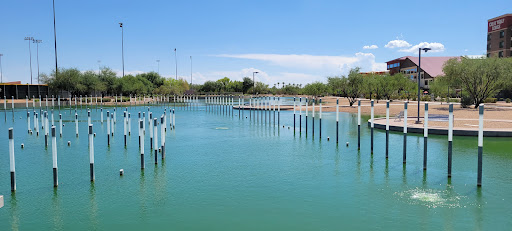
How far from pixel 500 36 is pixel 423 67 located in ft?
66.9

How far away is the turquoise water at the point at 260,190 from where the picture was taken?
991 centimetres

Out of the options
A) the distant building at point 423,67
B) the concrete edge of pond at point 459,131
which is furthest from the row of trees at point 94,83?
the concrete edge of pond at point 459,131

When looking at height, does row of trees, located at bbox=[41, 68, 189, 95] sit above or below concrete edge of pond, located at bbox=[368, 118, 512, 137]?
above

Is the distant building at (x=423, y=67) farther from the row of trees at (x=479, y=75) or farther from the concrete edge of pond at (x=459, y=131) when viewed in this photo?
the concrete edge of pond at (x=459, y=131)

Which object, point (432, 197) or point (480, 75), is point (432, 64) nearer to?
point (480, 75)

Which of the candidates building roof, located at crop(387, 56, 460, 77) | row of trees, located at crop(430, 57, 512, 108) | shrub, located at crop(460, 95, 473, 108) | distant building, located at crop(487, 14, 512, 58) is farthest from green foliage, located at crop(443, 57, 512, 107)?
building roof, located at crop(387, 56, 460, 77)

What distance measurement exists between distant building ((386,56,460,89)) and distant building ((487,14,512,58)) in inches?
486

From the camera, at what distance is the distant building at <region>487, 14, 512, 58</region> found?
286 ft

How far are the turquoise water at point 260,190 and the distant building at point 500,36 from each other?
79.2 metres

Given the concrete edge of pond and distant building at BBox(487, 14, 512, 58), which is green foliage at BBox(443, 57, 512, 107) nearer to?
the concrete edge of pond

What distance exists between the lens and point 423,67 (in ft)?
351

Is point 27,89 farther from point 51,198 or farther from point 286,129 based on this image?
point 51,198

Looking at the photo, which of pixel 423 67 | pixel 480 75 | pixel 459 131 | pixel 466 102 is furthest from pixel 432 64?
pixel 459 131

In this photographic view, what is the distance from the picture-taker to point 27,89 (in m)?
82.4
